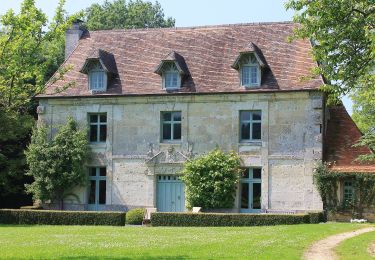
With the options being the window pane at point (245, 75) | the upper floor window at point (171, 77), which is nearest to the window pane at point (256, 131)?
the window pane at point (245, 75)

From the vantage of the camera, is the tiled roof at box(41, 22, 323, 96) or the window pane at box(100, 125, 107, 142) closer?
the tiled roof at box(41, 22, 323, 96)

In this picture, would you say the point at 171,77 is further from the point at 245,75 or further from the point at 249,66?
the point at 249,66

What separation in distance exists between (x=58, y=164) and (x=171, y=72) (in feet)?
24.2

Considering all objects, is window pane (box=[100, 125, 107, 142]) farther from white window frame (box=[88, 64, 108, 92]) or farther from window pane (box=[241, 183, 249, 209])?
window pane (box=[241, 183, 249, 209])

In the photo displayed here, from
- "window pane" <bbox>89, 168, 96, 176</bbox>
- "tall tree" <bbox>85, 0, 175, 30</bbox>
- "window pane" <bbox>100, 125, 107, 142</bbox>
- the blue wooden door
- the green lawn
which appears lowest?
the green lawn

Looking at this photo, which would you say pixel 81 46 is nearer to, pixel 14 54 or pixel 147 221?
pixel 147 221

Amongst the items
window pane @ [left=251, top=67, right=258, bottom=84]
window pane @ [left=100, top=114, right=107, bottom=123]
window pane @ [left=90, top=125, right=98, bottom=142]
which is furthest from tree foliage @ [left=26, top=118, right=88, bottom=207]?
window pane @ [left=251, top=67, right=258, bottom=84]

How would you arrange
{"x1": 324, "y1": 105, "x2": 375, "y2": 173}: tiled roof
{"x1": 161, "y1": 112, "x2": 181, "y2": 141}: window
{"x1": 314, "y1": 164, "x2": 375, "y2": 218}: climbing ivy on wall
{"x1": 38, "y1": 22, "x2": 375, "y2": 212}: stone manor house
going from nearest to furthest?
1. {"x1": 314, "y1": 164, "x2": 375, "y2": 218}: climbing ivy on wall
2. {"x1": 324, "y1": 105, "x2": 375, "y2": 173}: tiled roof
3. {"x1": 38, "y1": 22, "x2": 375, "y2": 212}: stone manor house
4. {"x1": 161, "y1": 112, "x2": 181, "y2": 141}: window

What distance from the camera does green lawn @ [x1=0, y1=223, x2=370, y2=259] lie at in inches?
614

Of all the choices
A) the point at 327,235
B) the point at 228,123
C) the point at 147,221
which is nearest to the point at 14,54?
the point at 327,235

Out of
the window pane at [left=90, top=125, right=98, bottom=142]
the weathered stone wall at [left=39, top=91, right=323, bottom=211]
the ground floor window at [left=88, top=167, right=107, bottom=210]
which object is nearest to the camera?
the weathered stone wall at [left=39, top=91, right=323, bottom=211]

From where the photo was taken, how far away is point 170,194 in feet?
106

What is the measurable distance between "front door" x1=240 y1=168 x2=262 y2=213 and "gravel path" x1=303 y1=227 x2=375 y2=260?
31.1ft

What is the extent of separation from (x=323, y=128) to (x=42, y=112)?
14.6 meters
